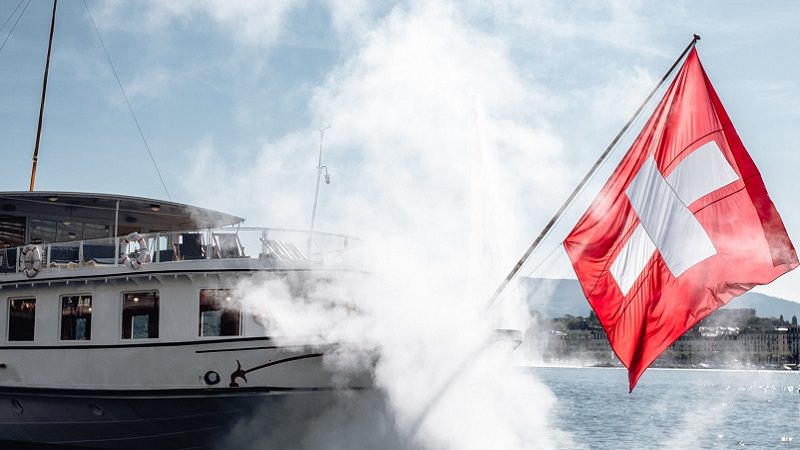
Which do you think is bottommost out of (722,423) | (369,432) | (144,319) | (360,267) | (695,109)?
(722,423)

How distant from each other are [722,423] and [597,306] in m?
39.5

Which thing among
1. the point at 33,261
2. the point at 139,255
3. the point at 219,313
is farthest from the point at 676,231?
the point at 33,261

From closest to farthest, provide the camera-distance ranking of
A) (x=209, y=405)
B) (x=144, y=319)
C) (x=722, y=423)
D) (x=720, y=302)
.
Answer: (x=720, y=302)
(x=209, y=405)
(x=144, y=319)
(x=722, y=423)

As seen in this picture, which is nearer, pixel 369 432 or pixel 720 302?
pixel 720 302

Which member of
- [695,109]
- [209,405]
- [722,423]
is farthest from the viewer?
[722,423]

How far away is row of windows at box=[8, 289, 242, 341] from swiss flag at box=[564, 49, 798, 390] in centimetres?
723

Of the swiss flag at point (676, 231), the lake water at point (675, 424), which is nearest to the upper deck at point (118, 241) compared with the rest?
the swiss flag at point (676, 231)

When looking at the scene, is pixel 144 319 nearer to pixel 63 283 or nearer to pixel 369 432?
pixel 63 283

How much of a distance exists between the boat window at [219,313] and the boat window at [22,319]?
4.42 metres

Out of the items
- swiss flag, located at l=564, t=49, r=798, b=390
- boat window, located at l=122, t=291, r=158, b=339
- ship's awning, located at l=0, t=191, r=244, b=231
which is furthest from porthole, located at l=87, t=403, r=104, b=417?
swiss flag, located at l=564, t=49, r=798, b=390

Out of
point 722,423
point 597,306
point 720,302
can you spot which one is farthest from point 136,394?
point 722,423

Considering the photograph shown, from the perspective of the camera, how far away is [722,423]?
4641 cm

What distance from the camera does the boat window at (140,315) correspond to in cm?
1658

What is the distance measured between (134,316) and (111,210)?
18.2 ft
